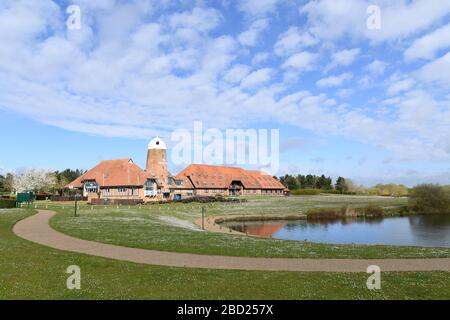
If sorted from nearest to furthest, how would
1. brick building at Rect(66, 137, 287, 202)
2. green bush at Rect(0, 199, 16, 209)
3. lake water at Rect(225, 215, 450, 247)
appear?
1. lake water at Rect(225, 215, 450, 247)
2. green bush at Rect(0, 199, 16, 209)
3. brick building at Rect(66, 137, 287, 202)

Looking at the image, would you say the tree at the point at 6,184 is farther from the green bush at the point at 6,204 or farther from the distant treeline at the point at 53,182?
the green bush at the point at 6,204

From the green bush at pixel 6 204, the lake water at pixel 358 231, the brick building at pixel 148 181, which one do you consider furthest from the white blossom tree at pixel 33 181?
the lake water at pixel 358 231

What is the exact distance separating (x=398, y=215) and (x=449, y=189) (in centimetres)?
1051

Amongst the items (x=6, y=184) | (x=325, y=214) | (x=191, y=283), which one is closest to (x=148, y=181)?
(x=325, y=214)

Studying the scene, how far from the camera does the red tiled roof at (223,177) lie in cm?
9688

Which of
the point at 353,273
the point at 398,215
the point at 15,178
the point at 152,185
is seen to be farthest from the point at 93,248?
the point at 15,178

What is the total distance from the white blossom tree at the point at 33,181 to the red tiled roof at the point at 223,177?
35.4 m

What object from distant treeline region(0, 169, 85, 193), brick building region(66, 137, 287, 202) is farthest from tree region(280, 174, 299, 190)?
distant treeline region(0, 169, 85, 193)

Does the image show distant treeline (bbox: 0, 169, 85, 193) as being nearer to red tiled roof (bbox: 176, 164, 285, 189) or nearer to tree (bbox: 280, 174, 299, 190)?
red tiled roof (bbox: 176, 164, 285, 189)

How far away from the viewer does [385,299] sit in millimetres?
10461

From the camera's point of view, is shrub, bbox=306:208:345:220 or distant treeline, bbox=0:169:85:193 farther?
distant treeline, bbox=0:169:85:193

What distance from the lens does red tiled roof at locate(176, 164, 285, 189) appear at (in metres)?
96.9

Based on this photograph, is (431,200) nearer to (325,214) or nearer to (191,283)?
(325,214)
